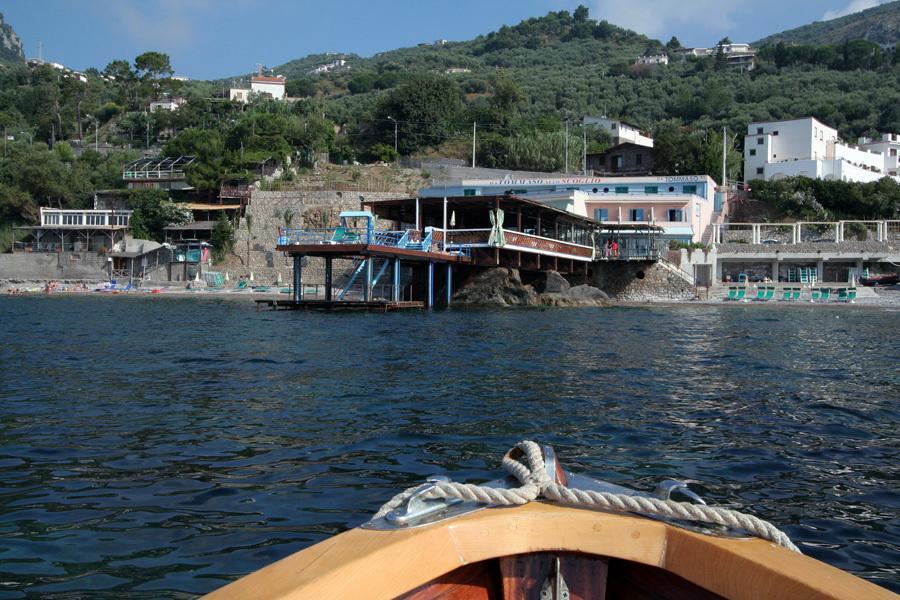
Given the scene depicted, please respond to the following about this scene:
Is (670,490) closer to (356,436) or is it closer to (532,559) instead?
(532,559)

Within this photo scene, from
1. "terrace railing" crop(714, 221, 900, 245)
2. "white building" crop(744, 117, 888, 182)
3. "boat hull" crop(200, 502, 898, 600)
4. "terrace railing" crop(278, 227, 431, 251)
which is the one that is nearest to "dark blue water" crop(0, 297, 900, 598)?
"boat hull" crop(200, 502, 898, 600)

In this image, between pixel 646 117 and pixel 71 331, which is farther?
pixel 646 117

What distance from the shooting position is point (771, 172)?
68.2m

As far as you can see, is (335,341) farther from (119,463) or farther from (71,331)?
(119,463)

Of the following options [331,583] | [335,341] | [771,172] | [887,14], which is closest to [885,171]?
[771,172]

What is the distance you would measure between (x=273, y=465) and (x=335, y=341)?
12.1 metres

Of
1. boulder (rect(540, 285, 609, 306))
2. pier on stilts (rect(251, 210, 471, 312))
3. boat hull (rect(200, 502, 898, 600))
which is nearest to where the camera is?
boat hull (rect(200, 502, 898, 600))

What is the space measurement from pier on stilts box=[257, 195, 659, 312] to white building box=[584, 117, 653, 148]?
37.8 meters

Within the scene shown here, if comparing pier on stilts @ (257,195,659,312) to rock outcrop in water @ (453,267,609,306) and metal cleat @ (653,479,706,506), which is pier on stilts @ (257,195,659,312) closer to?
rock outcrop in water @ (453,267,609,306)

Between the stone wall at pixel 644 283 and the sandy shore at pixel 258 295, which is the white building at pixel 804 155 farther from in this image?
the stone wall at pixel 644 283

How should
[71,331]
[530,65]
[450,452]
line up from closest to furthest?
[450,452], [71,331], [530,65]

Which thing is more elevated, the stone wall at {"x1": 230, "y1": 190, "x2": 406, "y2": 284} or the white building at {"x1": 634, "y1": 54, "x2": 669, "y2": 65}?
the white building at {"x1": 634, "y1": 54, "x2": 669, "y2": 65}

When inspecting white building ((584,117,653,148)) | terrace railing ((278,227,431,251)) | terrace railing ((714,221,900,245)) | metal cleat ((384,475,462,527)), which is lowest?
metal cleat ((384,475,462,527))

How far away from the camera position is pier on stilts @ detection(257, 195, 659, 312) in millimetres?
31781
